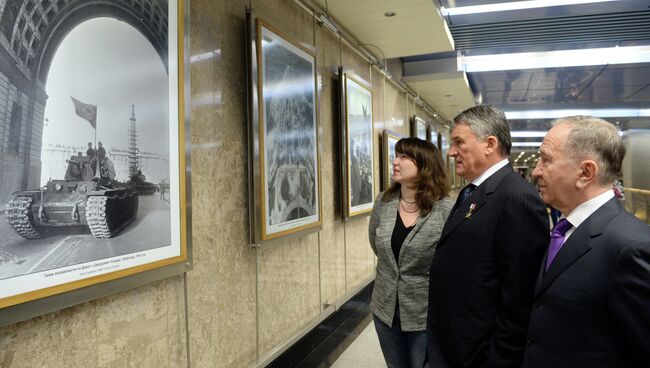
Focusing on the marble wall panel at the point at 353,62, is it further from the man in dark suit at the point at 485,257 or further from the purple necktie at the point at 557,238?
the purple necktie at the point at 557,238

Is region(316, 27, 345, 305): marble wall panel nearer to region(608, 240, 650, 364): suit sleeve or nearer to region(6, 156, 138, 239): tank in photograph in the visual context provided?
region(6, 156, 138, 239): tank in photograph

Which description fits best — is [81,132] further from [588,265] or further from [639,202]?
[639,202]

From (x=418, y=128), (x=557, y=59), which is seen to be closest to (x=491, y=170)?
(x=418, y=128)

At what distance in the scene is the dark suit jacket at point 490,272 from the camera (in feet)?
4.60

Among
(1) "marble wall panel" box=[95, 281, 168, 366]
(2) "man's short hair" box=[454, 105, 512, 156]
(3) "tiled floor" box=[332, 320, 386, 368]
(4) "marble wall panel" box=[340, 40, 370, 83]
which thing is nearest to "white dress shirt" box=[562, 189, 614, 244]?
(2) "man's short hair" box=[454, 105, 512, 156]

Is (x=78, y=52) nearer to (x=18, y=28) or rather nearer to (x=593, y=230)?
(x=18, y=28)

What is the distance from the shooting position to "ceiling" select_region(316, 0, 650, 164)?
→ 391 cm

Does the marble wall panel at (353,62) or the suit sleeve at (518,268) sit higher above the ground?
the marble wall panel at (353,62)

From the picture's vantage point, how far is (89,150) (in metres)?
1.34

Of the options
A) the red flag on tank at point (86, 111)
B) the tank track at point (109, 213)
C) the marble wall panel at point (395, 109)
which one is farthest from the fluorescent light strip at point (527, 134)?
the red flag on tank at point (86, 111)

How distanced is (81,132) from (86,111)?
0.07m

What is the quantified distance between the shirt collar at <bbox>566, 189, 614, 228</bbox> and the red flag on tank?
160 centimetres

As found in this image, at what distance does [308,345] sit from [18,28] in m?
2.68

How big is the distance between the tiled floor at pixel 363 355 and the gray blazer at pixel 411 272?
146cm
